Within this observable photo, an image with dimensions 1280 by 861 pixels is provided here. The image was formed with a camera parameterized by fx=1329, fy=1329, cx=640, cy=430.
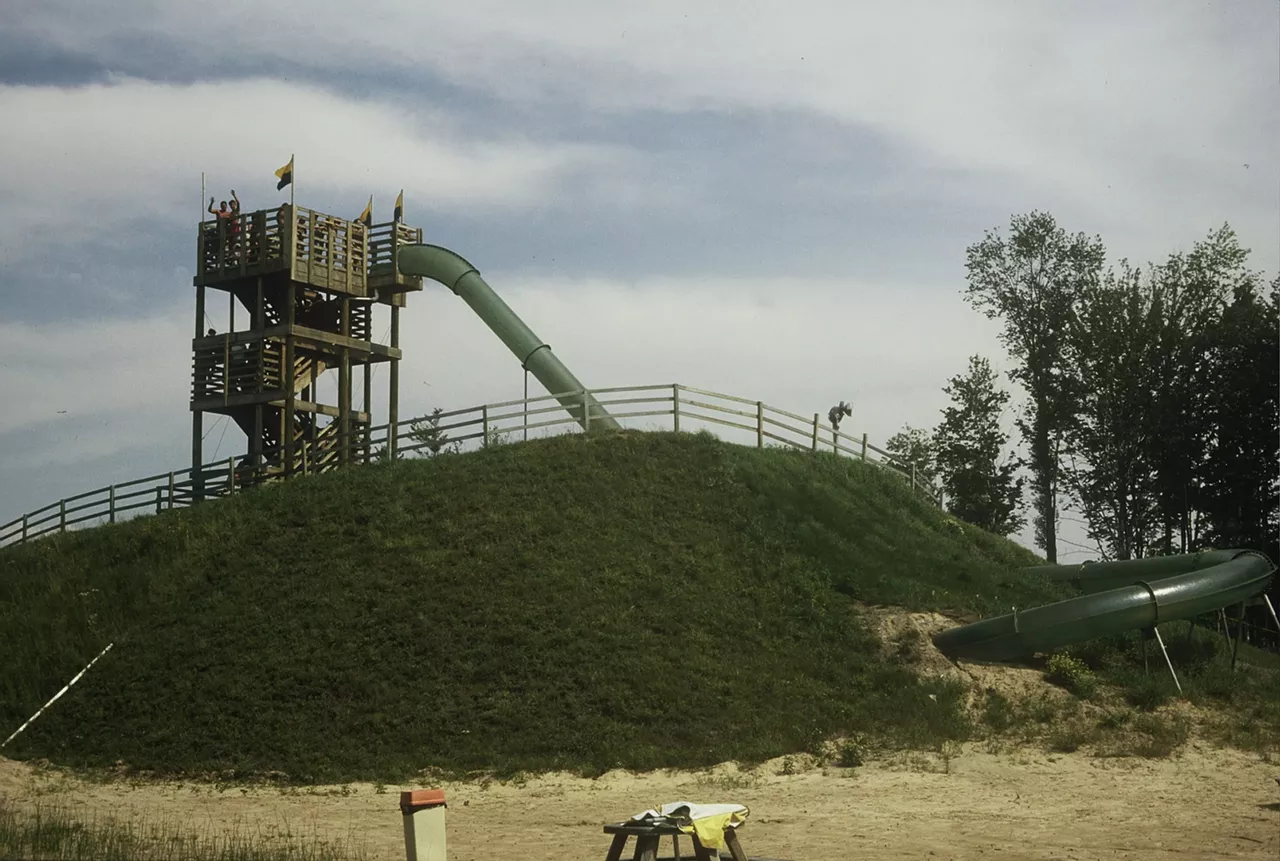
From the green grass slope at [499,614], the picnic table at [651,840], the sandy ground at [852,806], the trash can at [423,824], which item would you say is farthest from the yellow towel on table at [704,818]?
the green grass slope at [499,614]

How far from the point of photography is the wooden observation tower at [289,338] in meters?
42.7

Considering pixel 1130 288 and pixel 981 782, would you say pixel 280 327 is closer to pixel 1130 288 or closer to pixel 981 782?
pixel 981 782

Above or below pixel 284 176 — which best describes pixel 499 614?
below

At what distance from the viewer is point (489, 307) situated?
47.4 meters

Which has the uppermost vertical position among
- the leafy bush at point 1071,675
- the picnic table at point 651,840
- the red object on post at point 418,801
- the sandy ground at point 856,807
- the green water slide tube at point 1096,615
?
the green water slide tube at point 1096,615

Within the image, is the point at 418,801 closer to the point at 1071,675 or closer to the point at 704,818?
the point at 704,818

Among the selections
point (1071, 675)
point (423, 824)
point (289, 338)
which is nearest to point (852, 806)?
point (423, 824)

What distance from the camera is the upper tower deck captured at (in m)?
43.8

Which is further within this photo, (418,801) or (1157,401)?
(1157,401)

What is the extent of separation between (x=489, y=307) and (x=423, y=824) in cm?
3359

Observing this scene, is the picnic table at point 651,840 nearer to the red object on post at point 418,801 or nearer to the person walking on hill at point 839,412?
the red object on post at point 418,801

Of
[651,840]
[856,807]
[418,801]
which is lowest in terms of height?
[856,807]

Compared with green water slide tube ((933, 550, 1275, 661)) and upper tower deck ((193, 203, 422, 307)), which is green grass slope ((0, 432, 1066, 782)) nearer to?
green water slide tube ((933, 550, 1275, 661))

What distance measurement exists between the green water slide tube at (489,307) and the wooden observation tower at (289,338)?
3.18 feet
